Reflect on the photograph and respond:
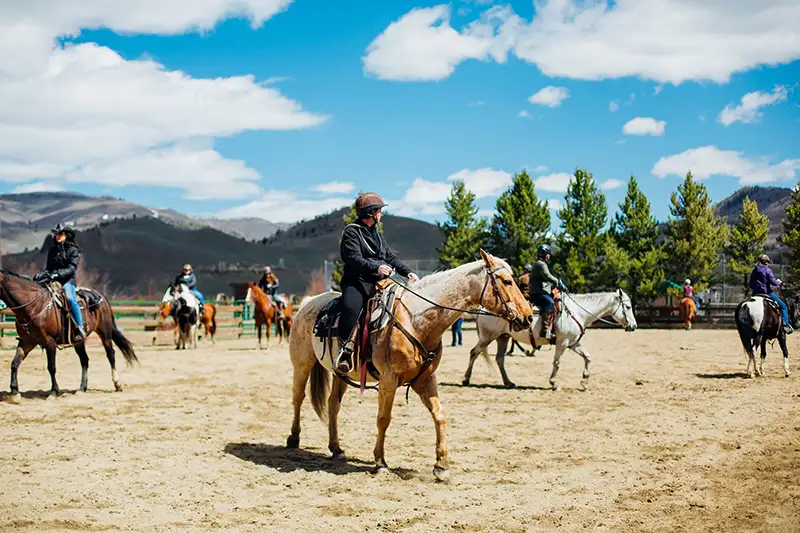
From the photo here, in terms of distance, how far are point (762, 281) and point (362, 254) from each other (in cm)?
1155

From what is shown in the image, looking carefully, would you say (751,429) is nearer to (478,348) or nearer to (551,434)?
(551,434)

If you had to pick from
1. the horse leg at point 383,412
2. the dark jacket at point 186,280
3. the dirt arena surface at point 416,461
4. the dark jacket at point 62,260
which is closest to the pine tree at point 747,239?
the dirt arena surface at point 416,461

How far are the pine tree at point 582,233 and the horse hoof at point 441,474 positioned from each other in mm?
37579

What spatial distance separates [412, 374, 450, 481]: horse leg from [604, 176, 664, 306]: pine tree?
37626 millimetres

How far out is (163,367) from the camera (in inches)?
709

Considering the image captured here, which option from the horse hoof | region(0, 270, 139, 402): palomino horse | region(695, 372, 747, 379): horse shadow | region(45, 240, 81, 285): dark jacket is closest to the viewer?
the horse hoof

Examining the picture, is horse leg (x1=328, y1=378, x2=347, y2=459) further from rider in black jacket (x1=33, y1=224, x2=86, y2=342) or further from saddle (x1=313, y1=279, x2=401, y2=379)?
rider in black jacket (x1=33, y1=224, x2=86, y2=342)

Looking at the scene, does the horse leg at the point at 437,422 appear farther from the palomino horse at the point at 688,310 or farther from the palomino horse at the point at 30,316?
the palomino horse at the point at 688,310

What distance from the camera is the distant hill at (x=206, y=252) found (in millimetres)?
113250

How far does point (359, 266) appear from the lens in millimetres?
7363

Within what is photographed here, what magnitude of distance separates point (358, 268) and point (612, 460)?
3.60m

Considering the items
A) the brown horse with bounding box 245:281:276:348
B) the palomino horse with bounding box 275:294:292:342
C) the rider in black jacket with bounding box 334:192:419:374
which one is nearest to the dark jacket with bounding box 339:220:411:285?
the rider in black jacket with bounding box 334:192:419:374

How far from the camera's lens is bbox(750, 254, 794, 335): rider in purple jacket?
15234mm

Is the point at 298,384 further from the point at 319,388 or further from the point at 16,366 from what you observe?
the point at 16,366
